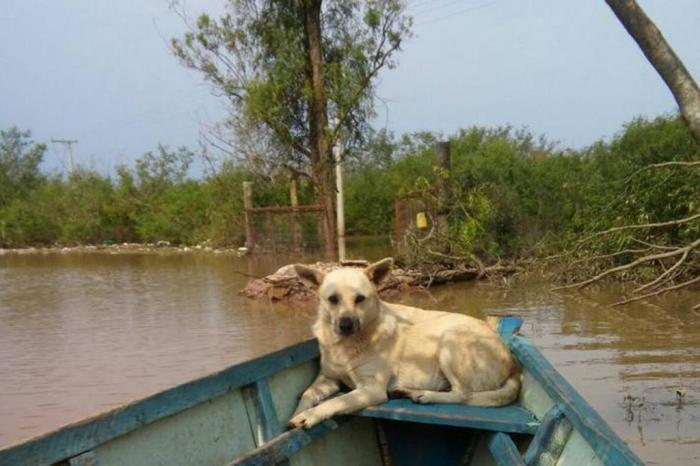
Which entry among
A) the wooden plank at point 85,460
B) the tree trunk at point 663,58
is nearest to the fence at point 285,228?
the tree trunk at point 663,58

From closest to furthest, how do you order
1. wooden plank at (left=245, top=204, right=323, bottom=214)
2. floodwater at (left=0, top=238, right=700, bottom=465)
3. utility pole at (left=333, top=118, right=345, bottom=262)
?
floodwater at (left=0, top=238, right=700, bottom=465) < wooden plank at (left=245, top=204, right=323, bottom=214) < utility pole at (left=333, top=118, right=345, bottom=262)

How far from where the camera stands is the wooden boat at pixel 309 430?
10.5ft

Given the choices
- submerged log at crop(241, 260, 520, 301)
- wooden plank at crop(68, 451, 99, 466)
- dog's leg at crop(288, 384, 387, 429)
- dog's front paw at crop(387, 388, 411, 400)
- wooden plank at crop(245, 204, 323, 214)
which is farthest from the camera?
wooden plank at crop(245, 204, 323, 214)

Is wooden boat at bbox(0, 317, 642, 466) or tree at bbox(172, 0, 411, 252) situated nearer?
wooden boat at bbox(0, 317, 642, 466)

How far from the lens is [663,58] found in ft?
14.6

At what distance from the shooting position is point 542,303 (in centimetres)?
1327

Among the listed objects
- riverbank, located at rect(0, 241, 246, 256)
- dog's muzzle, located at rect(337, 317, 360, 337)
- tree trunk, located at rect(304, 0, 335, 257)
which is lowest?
dog's muzzle, located at rect(337, 317, 360, 337)

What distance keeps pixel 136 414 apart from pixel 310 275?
6.20 ft

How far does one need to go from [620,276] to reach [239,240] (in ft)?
59.8

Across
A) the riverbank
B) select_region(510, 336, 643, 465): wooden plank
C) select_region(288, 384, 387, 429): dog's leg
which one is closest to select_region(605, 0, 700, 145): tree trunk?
select_region(510, 336, 643, 465): wooden plank

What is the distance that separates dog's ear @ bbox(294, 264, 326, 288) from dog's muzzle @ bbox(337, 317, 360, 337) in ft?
1.64

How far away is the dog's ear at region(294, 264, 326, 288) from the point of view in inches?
198

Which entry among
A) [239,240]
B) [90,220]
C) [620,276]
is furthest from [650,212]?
[90,220]

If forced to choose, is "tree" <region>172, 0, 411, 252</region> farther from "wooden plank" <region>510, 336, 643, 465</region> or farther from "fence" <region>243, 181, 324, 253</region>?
"wooden plank" <region>510, 336, 643, 465</region>
